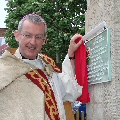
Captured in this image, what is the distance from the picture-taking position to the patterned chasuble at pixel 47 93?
2.70 meters

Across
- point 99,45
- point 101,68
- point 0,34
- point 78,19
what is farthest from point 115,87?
point 0,34

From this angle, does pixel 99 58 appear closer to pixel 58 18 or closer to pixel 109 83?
pixel 109 83

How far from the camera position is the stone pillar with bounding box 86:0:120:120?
307 centimetres

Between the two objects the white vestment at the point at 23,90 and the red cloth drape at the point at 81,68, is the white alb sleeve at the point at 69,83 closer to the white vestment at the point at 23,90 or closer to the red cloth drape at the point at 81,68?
the white vestment at the point at 23,90

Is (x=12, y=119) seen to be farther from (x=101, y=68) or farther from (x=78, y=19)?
(x=78, y=19)

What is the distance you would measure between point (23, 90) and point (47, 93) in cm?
26

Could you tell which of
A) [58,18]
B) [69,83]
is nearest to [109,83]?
[69,83]

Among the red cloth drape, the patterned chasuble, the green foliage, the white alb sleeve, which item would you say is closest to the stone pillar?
the red cloth drape

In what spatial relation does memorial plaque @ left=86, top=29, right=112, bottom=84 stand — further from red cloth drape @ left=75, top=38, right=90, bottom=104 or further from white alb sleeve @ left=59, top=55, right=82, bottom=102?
white alb sleeve @ left=59, top=55, right=82, bottom=102

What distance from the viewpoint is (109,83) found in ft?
10.5

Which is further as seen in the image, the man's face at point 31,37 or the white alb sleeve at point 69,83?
the white alb sleeve at point 69,83

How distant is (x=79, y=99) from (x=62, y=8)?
886 centimetres

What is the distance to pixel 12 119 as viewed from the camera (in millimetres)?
2449

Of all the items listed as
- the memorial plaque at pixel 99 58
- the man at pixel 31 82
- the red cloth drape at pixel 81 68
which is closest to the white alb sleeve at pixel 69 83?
the man at pixel 31 82
